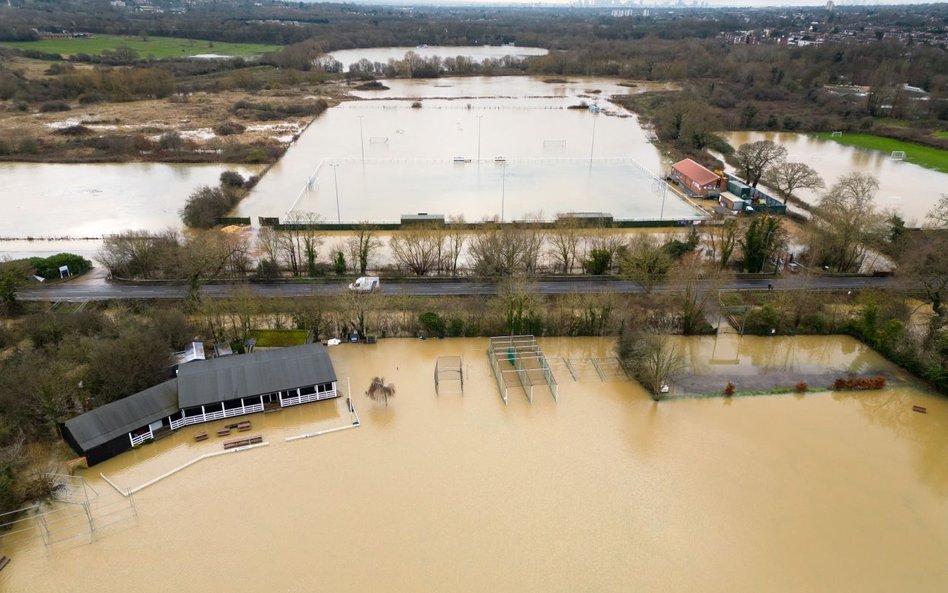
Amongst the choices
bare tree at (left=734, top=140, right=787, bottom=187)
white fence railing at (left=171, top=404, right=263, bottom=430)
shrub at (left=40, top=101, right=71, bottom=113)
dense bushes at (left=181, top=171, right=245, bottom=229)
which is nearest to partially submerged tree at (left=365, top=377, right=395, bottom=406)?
white fence railing at (left=171, top=404, right=263, bottom=430)

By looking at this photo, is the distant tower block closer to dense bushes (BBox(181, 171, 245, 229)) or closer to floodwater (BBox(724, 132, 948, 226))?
floodwater (BBox(724, 132, 948, 226))

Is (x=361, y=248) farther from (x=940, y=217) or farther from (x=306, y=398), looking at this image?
(x=940, y=217)

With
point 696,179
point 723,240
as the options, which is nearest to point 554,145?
point 696,179

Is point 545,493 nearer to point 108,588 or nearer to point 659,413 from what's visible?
point 659,413

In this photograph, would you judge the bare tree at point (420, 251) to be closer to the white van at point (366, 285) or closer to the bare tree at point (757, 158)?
the white van at point (366, 285)

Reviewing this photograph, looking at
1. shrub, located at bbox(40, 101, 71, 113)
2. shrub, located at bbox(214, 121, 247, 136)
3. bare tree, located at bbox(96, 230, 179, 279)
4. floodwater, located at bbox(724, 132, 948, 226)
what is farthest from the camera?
shrub, located at bbox(40, 101, 71, 113)
